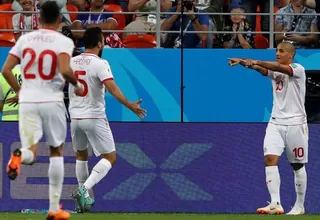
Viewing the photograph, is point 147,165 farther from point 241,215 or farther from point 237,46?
point 237,46

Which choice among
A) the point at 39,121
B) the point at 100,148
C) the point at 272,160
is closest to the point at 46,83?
the point at 39,121

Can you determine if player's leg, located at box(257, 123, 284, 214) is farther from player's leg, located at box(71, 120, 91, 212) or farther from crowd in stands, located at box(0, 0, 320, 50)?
crowd in stands, located at box(0, 0, 320, 50)

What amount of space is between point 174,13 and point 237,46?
128cm

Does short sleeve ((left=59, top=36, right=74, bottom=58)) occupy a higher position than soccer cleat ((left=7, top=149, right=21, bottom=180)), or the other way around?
short sleeve ((left=59, top=36, right=74, bottom=58))

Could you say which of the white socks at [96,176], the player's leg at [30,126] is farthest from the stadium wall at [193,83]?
the player's leg at [30,126]

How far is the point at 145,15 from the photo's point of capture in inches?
738

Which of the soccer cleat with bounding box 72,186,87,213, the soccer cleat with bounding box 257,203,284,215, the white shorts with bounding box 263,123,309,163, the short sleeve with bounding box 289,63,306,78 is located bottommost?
the soccer cleat with bounding box 257,203,284,215

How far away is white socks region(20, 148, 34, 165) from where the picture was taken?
11281 mm

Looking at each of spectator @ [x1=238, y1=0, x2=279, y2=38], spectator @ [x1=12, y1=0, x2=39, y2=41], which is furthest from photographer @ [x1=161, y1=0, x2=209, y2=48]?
spectator @ [x1=12, y1=0, x2=39, y2=41]

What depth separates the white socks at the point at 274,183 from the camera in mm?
14758

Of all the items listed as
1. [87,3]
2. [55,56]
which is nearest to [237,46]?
[87,3]

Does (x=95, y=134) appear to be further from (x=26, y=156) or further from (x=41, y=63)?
(x=26, y=156)

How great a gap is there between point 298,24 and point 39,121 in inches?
319

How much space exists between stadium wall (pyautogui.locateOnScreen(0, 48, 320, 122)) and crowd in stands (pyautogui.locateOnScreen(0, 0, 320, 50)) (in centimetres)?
31
